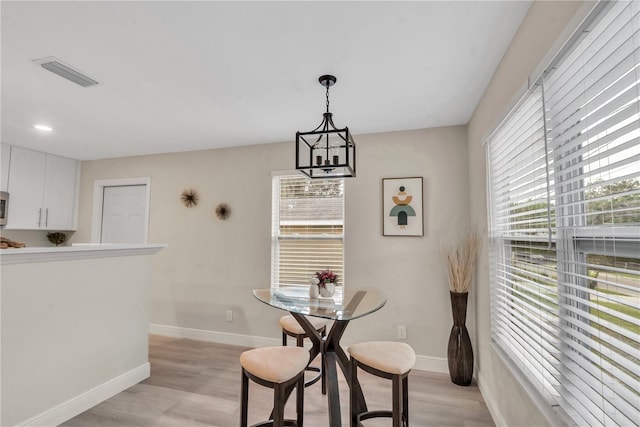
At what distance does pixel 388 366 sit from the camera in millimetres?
1783

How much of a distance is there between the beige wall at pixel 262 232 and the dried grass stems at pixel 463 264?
0.31 m

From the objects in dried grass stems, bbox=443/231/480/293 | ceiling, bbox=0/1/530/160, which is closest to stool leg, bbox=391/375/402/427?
dried grass stems, bbox=443/231/480/293

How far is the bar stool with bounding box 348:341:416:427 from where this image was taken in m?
1.75

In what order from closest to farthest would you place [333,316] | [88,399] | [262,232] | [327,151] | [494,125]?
[333,316] → [327,151] → [494,125] → [88,399] → [262,232]

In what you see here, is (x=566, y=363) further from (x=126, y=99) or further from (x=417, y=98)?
(x=126, y=99)

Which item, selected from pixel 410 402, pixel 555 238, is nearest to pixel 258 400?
pixel 410 402

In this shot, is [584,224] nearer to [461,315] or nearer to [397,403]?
[397,403]

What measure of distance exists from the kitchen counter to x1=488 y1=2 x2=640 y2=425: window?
2.85 meters

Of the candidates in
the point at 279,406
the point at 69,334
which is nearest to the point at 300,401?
the point at 279,406

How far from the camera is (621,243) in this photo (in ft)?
3.29

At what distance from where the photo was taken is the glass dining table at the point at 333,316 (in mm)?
1932

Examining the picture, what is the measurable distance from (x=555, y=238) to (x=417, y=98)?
1.61 meters

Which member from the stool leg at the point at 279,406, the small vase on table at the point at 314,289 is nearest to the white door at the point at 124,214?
the small vase on table at the point at 314,289

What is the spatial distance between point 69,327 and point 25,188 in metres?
2.93
